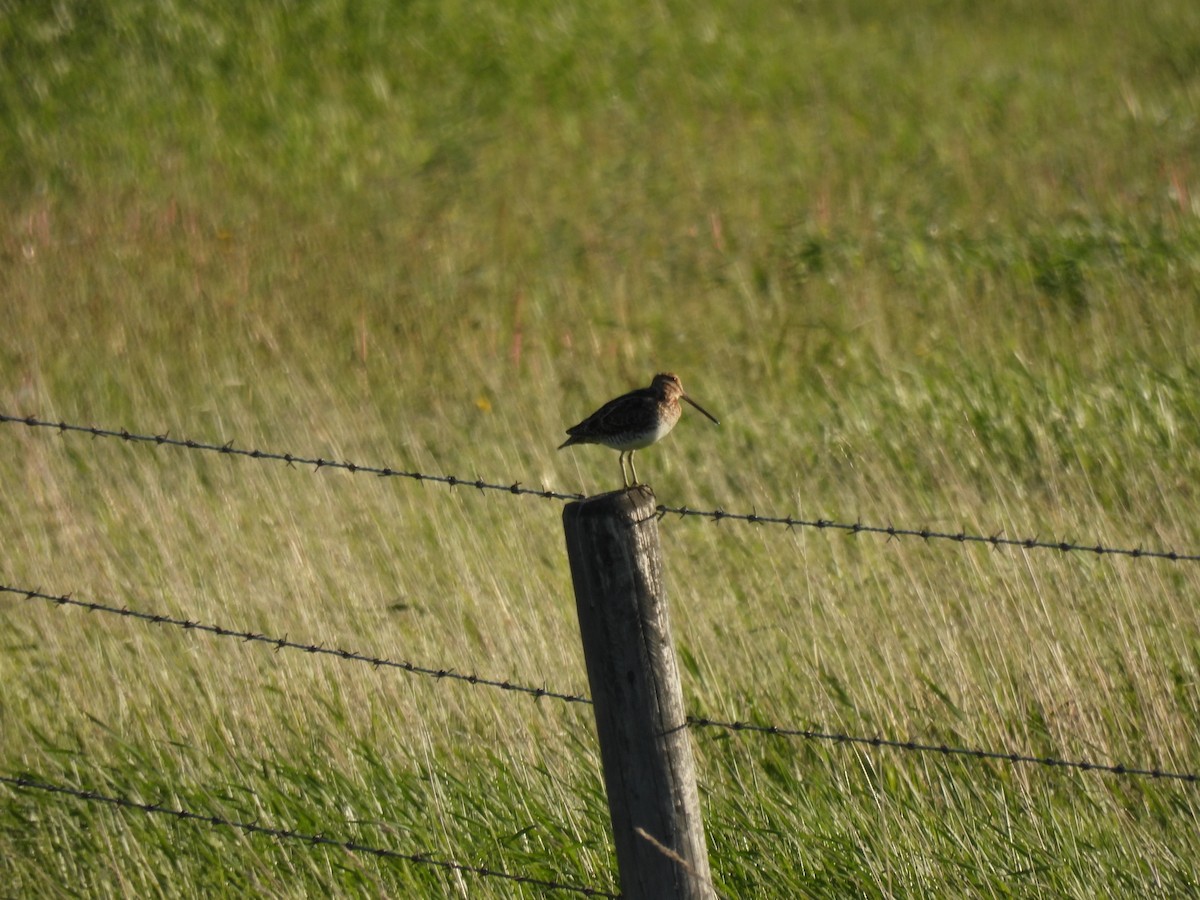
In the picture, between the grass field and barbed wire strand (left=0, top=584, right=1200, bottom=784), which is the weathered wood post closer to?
barbed wire strand (left=0, top=584, right=1200, bottom=784)

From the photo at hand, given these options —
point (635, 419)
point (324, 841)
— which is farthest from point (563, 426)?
point (324, 841)

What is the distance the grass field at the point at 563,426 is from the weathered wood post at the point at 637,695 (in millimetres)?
851

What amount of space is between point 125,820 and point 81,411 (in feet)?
16.1

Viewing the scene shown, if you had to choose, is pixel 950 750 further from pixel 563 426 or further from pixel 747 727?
pixel 563 426

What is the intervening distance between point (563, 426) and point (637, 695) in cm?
493

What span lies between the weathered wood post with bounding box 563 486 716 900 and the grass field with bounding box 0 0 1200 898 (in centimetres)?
85

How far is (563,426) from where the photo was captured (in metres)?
7.89

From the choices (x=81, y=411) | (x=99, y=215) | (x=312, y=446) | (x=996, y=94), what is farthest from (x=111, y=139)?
(x=996, y=94)

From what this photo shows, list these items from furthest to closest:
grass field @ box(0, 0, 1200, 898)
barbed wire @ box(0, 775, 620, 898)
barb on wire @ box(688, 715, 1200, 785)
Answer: grass field @ box(0, 0, 1200, 898) → barbed wire @ box(0, 775, 620, 898) → barb on wire @ box(688, 715, 1200, 785)

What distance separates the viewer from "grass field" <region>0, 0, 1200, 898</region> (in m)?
4.21

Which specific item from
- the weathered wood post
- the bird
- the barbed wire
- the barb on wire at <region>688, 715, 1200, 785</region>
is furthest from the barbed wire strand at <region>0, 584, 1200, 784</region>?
the bird

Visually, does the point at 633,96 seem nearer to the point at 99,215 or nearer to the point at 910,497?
the point at 99,215

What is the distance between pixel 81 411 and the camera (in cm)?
865

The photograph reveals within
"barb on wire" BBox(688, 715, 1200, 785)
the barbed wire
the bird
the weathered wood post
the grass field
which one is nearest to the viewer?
the weathered wood post
